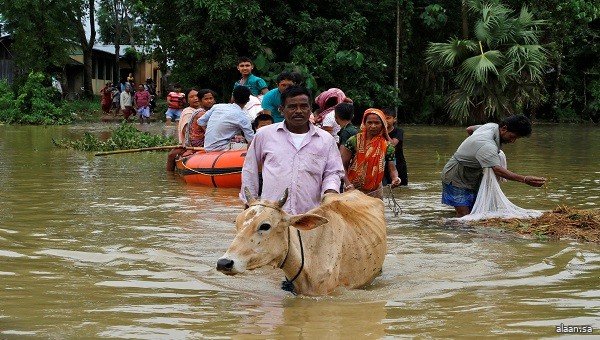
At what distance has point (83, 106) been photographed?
38031 millimetres

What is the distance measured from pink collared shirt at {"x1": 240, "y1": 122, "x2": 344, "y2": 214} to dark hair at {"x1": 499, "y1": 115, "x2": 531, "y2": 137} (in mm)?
3329

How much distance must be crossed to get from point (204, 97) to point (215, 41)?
49.4 ft

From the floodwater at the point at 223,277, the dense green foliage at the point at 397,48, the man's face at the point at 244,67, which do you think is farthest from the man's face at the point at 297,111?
the dense green foliage at the point at 397,48

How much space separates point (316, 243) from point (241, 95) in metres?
6.70

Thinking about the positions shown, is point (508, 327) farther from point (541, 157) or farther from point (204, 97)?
point (541, 157)

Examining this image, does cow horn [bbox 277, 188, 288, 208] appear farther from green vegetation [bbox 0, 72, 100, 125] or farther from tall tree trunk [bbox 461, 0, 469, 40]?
tall tree trunk [bbox 461, 0, 469, 40]

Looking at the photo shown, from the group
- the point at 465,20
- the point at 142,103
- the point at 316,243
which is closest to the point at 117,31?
the point at 142,103

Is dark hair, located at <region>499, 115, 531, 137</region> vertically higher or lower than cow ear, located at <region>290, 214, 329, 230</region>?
higher

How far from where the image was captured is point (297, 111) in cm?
644

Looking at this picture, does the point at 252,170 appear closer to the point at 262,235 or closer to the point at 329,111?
the point at 262,235

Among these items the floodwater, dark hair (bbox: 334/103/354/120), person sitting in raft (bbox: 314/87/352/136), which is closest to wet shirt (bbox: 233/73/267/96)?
the floodwater

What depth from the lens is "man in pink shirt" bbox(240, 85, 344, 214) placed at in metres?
6.40

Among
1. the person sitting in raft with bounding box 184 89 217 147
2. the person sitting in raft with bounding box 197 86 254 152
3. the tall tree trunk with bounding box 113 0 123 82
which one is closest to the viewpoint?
the person sitting in raft with bounding box 197 86 254 152

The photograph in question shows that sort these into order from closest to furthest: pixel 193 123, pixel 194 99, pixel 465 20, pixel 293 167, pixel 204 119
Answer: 1. pixel 293 167
2. pixel 204 119
3. pixel 193 123
4. pixel 194 99
5. pixel 465 20
